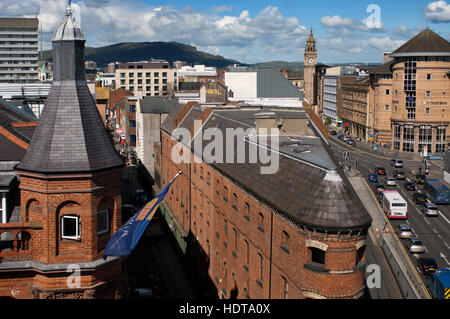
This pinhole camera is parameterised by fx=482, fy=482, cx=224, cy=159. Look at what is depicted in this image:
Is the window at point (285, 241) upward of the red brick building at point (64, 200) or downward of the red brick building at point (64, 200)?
downward

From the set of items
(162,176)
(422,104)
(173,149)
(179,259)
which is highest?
(422,104)

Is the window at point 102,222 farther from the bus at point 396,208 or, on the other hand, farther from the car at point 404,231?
the bus at point 396,208

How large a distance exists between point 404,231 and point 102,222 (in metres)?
49.7

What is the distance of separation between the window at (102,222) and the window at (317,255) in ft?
36.8

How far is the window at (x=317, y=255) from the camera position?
993 inches

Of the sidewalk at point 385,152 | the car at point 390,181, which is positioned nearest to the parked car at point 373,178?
the car at point 390,181

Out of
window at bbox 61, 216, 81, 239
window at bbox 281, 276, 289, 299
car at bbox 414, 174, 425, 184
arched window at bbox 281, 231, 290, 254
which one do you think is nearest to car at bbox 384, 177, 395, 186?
car at bbox 414, 174, 425, 184

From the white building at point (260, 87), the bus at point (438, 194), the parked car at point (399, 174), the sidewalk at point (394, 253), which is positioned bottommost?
the sidewalk at point (394, 253)

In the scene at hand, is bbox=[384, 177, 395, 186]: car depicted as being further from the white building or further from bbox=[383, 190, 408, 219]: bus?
the white building
